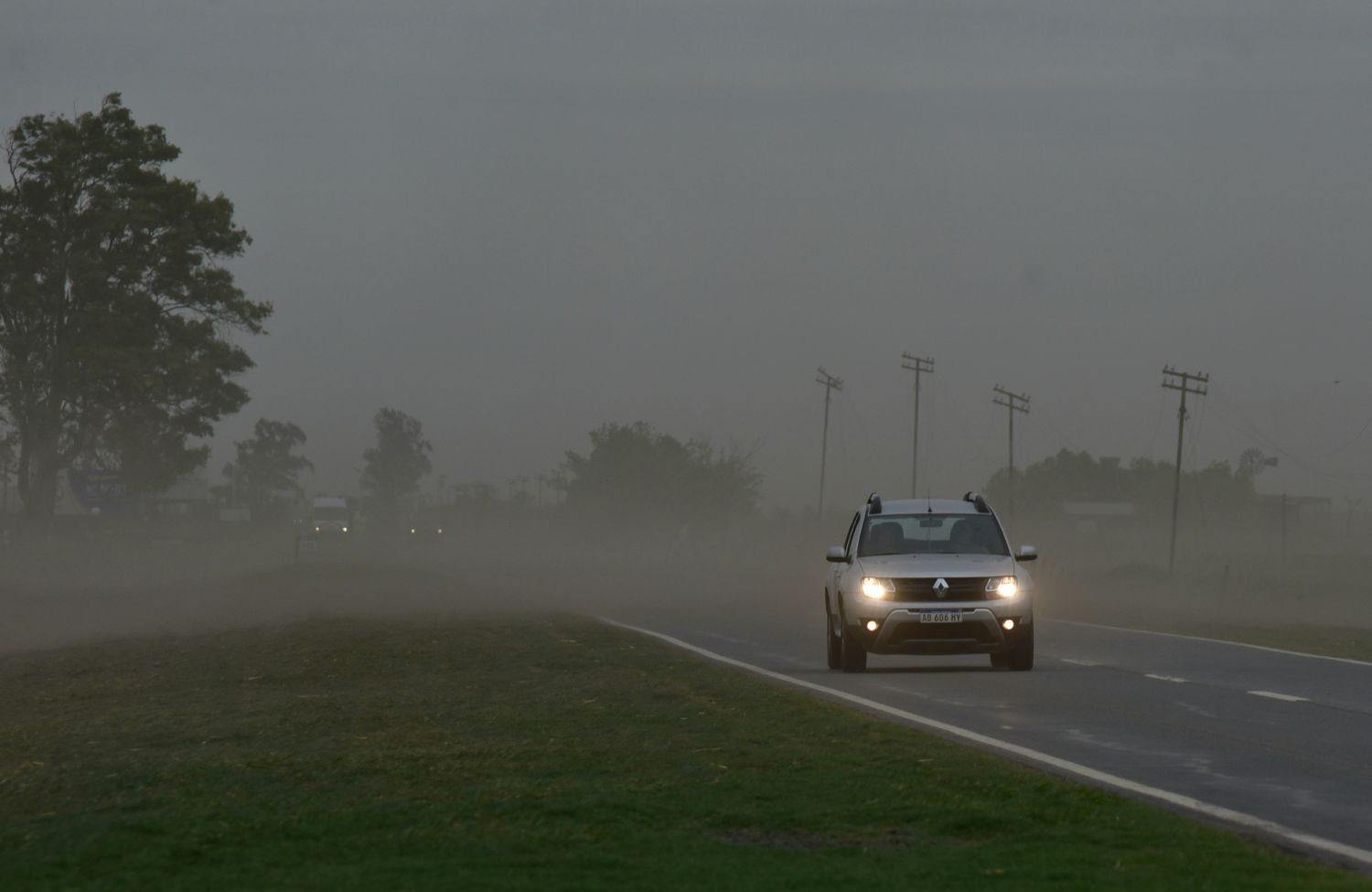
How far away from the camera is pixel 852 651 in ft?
66.0

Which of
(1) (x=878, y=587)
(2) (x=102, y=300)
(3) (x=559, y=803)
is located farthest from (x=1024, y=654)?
(2) (x=102, y=300)

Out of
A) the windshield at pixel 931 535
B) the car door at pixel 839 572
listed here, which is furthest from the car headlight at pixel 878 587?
the windshield at pixel 931 535

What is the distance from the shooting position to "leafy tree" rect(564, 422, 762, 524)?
166000 mm

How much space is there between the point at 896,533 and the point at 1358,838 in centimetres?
1184

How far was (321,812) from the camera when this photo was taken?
9461 mm

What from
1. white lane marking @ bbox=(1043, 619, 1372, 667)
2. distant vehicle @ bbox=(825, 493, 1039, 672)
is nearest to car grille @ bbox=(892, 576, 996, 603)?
distant vehicle @ bbox=(825, 493, 1039, 672)

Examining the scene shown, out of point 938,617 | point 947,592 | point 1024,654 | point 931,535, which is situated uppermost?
point 931,535

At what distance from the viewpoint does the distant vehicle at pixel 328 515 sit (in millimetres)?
112938

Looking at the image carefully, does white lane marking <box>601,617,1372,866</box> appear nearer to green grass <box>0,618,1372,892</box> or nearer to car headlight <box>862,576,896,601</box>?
green grass <box>0,618,1372,892</box>

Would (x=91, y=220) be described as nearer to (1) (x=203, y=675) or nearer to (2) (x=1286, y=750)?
(1) (x=203, y=675)

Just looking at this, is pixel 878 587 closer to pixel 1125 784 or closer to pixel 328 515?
pixel 1125 784

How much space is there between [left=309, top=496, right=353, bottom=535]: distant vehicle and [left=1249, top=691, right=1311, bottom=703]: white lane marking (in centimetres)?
9652

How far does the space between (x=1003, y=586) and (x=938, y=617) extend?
807mm

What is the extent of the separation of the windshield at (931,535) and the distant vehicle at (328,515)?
305ft
